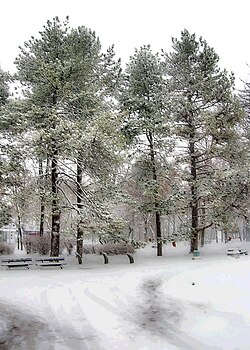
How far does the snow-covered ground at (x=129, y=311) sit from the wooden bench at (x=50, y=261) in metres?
2.85

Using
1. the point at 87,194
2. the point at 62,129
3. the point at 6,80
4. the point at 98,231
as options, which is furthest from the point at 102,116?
the point at 6,80

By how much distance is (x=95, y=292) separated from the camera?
10.8 metres

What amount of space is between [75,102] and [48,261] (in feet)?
26.3

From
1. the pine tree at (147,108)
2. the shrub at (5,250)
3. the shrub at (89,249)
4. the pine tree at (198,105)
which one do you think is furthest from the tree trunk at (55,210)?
the pine tree at (198,105)

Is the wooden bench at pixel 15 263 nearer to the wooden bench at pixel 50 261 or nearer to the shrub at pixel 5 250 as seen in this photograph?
the wooden bench at pixel 50 261

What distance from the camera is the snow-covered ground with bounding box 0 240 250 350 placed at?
21.5ft

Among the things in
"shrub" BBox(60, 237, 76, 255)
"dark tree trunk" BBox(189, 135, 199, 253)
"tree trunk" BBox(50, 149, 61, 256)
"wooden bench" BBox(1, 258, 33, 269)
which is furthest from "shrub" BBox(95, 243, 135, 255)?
"wooden bench" BBox(1, 258, 33, 269)

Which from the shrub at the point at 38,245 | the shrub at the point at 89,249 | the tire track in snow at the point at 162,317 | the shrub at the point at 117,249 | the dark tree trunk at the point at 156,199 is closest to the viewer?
the tire track in snow at the point at 162,317

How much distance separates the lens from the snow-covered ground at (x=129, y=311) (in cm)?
657

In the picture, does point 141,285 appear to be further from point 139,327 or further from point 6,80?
point 6,80

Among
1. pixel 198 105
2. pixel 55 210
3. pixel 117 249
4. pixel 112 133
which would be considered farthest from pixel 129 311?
pixel 198 105

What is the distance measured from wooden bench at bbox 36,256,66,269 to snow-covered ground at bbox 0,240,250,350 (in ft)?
9.34

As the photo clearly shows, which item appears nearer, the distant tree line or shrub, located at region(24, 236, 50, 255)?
the distant tree line

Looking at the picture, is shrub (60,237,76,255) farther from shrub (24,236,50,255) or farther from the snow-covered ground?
the snow-covered ground
